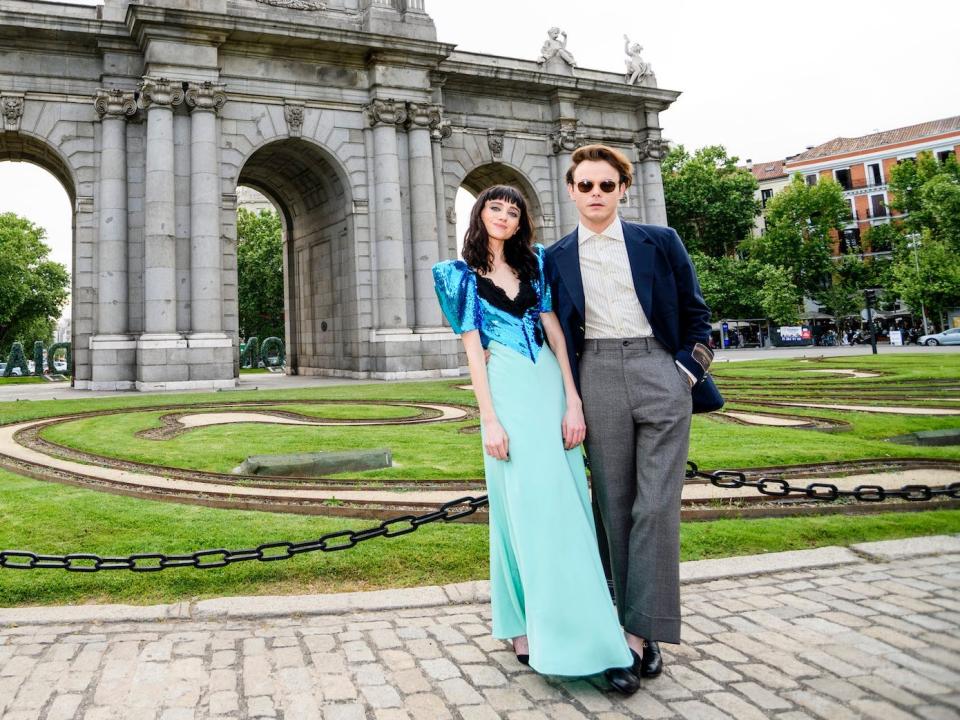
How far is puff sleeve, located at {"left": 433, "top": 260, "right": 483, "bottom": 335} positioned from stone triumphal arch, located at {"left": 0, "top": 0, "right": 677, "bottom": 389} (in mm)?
18670

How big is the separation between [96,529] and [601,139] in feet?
91.9

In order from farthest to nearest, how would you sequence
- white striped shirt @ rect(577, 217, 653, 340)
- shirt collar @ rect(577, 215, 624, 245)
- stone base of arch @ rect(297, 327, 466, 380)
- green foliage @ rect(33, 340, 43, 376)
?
1. green foliage @ rect(33, 340, 43, 376)
2. stone base of arch @ rect(297, 327, 466, 380)
3. shirt collar @ rect(577, 215, 624, 245)
4. white striped shirt @ rect(577, 217, 653, 340)

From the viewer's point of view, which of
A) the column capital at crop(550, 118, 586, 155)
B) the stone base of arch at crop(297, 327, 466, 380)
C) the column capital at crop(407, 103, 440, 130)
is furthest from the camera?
the column capital at crop(550, 118, 586, 155)

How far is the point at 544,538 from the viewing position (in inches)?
132

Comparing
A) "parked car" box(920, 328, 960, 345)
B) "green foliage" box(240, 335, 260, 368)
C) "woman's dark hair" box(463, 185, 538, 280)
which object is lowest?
"woman's dark hair" box(463, 185, 538, 280)

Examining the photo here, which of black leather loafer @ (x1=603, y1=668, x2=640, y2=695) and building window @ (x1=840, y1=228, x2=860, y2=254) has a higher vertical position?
building window @ (x1=840, y1=228, x2=860, y2=254)

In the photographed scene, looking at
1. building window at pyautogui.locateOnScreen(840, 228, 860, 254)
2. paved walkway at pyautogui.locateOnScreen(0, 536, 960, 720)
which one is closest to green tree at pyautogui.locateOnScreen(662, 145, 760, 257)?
building window at pyautogui.locateOnScreen(840, 228, 860, 254)

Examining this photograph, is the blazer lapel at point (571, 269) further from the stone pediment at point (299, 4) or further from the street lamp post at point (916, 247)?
the street lamp post at point (916, 247)

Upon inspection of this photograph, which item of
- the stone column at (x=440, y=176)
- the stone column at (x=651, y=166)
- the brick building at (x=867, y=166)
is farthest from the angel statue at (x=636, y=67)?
the brick building at (x=867, y=166)

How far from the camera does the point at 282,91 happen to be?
2297cm

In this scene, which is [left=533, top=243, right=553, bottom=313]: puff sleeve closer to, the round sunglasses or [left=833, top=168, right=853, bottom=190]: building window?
the round sunglasses

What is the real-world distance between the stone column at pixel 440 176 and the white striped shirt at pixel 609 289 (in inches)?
850

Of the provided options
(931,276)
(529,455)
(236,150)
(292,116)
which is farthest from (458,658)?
(931,276)

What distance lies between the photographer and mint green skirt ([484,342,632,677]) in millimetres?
3264
